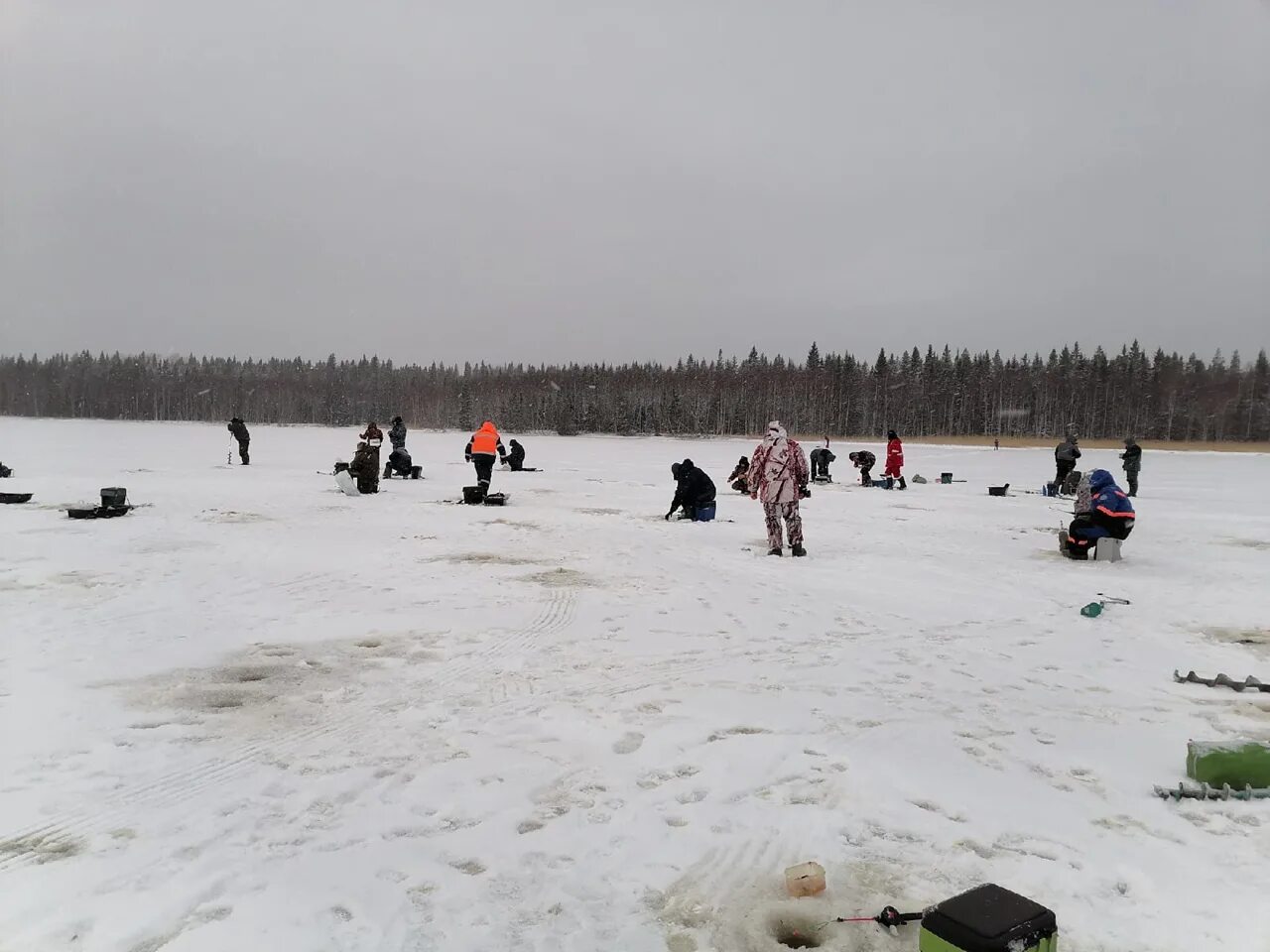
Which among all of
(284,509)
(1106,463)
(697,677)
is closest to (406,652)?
(697,677)

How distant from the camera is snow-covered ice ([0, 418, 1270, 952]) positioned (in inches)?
105

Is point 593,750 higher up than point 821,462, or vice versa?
point 821,462

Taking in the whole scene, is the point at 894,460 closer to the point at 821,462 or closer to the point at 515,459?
the point at 821,462

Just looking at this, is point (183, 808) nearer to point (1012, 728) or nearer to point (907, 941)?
point (907, 941)

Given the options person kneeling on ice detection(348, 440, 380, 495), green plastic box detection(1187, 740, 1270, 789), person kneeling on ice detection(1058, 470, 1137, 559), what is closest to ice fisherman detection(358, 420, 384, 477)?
person kneeling on ice detection(348, 440, 380, 495)

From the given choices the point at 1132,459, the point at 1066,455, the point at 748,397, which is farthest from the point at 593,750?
the point at 748,397

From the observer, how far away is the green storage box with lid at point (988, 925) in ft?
6.97

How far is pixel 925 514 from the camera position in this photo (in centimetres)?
1562

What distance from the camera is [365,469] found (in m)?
16.4

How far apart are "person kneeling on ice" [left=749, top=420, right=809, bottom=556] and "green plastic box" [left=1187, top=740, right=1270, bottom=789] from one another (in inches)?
259

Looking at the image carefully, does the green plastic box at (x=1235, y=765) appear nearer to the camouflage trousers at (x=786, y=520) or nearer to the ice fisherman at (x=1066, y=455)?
the camouflage trousers at (x=786, y=520)

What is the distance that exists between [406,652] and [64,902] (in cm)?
301

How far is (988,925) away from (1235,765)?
2459mm

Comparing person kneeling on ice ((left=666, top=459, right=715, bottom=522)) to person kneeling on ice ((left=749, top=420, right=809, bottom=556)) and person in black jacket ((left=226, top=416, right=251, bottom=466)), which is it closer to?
person kneeling on ice ((left=749, top=420, right=809, bottom=556))
